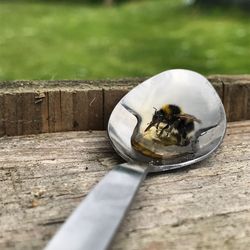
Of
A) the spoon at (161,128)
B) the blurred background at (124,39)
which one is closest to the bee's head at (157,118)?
the spoon at (161,128)

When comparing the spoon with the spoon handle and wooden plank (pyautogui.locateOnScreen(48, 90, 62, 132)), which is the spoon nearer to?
the spoon handle

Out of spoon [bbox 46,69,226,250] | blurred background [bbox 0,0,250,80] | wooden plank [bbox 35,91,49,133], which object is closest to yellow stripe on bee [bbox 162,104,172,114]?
spoon [bbox 46,69,226,250]

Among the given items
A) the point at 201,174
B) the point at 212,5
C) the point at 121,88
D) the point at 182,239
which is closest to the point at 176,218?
the point at 182,239

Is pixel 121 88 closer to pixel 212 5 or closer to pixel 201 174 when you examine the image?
pixel 201 174

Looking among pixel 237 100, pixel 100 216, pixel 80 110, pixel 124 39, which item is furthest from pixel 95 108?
pixel 124 39

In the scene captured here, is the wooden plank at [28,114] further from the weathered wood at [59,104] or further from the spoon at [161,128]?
the spoon at [161,128]
